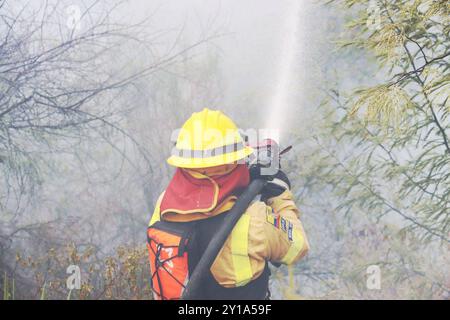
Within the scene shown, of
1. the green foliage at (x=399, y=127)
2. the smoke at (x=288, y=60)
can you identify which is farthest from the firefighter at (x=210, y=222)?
the smoke at (x=288, y=60)

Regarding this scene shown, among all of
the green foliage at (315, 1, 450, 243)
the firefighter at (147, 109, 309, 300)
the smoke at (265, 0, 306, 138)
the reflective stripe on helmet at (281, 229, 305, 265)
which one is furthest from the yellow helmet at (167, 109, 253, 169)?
the smoke at (265, 0, 306, 138)

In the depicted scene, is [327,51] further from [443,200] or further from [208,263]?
[208,263]

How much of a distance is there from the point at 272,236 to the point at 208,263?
13.4 inches

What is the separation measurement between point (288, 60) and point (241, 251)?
86.0 inches

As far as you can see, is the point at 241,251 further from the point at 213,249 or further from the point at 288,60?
the point at 288,60

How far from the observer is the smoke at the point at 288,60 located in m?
3.76

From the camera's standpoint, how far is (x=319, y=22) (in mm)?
3811

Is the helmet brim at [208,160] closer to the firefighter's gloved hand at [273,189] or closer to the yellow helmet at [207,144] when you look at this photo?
the yellow helmet at [207,144]

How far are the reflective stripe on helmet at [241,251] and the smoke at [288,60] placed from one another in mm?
1959

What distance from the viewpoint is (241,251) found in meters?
2.18

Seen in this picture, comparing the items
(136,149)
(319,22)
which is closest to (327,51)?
(319,22)

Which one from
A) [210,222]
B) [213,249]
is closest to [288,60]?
[210,222]

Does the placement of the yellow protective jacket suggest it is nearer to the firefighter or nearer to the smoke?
the firefighter
